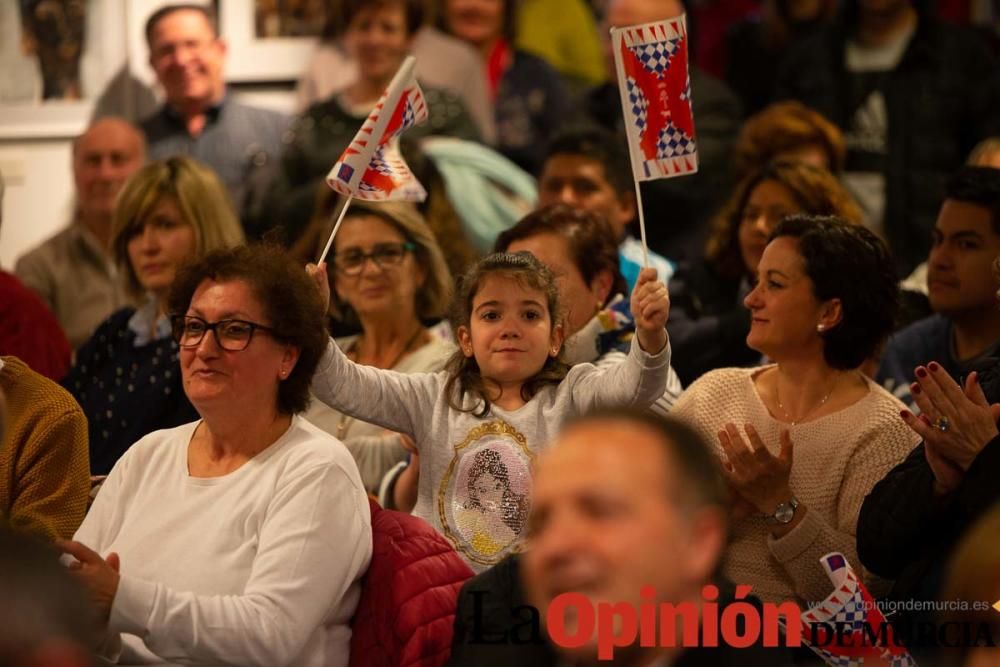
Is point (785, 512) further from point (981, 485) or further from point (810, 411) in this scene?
point (981, 485)

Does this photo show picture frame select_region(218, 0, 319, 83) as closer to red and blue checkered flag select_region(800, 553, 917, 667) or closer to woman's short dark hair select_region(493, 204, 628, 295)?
woman's short dark hair select_region(493, 204, 628, 295)

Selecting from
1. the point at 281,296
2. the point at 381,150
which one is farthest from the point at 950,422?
the point at 381,150

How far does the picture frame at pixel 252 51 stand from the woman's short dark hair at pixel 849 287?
11.4 ft

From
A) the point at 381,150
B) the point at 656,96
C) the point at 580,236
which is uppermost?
the point at 656,96

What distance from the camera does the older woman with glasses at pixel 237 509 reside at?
2.54 metres

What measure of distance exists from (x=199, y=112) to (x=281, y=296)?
313cm

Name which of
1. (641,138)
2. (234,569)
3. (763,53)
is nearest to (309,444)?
(234,569)

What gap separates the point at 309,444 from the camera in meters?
2.77

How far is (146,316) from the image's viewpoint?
4035 millimetres

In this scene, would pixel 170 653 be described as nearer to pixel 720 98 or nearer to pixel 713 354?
pixel 713 354

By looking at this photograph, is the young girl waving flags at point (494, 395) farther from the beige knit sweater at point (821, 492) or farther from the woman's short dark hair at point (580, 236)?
the woman's short dark hair at point (580, 236)

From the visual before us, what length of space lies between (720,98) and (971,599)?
11.9 ft

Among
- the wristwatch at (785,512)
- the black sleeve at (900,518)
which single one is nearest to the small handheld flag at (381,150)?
the wristwatch at (785,512)

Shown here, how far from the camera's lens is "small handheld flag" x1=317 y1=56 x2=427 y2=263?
3330 mm
